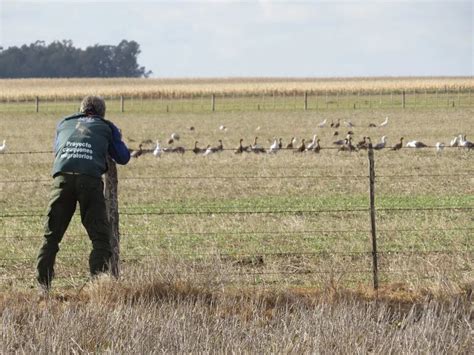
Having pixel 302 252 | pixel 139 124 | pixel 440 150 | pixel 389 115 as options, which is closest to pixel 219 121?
pixel 139 124

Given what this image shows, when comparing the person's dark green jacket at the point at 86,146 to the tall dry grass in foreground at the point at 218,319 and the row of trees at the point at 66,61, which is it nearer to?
the tall dry grass in foreground at the point at 218,319

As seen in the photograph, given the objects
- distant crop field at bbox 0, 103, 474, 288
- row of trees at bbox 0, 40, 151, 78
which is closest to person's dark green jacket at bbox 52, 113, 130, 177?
distant crop field at bbox 0, 103, 474, 288

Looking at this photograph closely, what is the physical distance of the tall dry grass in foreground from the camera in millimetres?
6617

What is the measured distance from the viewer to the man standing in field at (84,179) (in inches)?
334

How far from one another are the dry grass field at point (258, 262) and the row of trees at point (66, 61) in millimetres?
134071

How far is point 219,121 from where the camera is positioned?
4175 centimetres

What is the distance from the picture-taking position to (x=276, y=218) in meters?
13.7

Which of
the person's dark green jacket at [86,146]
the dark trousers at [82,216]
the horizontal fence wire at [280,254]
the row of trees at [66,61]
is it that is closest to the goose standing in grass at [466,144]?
the horizontal fence wire at [280,254]

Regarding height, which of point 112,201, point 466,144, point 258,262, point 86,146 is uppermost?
point 86,146

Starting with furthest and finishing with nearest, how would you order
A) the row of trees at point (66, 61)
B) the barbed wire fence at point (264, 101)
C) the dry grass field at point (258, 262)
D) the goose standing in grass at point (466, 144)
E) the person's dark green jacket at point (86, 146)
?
the row of trees at point (66, 61)
the barbed wire fence at point (264, 101)
the goose standing in grass at point (466, 144)
the person's dark green jacket at point (86, 146)
the dry grass field at point (258, 262)

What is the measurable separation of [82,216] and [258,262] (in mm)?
2786

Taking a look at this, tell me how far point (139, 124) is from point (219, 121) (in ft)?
11.6

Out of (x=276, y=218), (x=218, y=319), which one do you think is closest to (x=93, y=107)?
(x=218, y=319)

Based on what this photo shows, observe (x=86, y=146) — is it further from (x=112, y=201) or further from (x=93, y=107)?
(x=112, y=201)
